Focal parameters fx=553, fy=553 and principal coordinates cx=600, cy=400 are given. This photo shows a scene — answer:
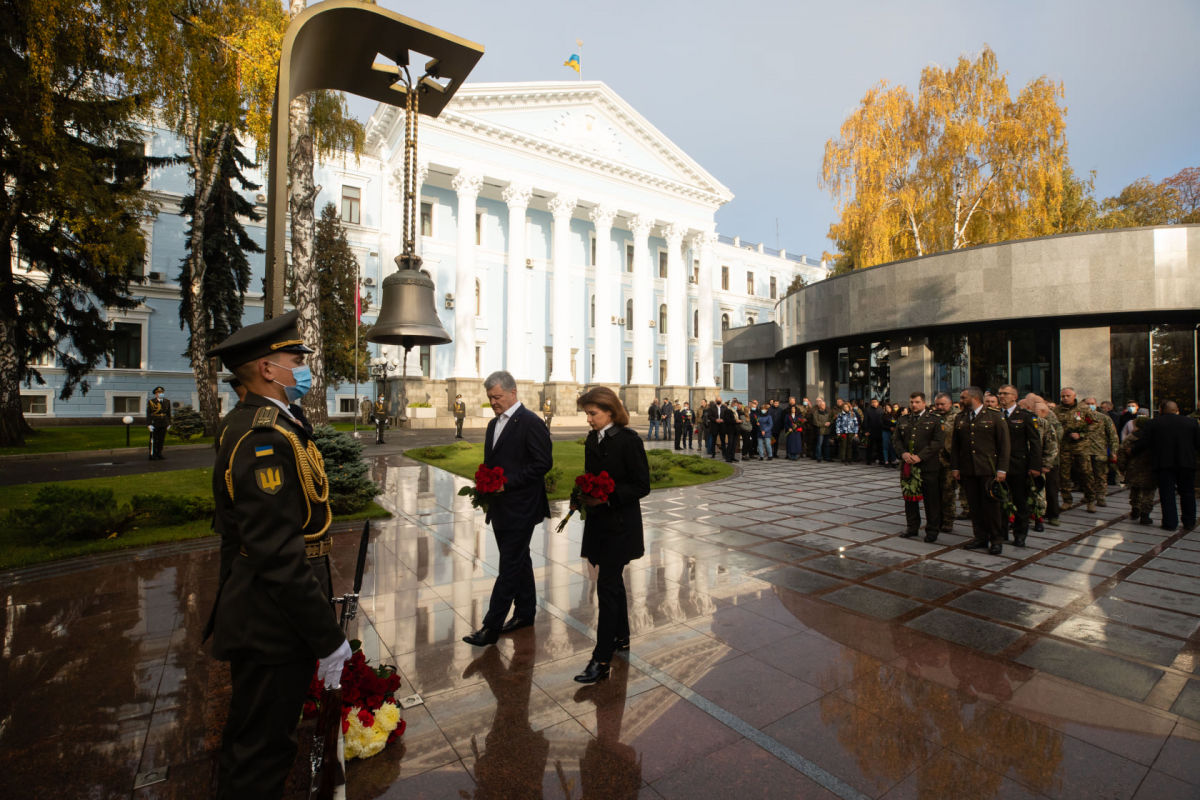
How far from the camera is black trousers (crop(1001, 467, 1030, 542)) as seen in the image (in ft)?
24.5

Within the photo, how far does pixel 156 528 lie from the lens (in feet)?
26.1

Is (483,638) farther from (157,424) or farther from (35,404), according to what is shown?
(35,404)

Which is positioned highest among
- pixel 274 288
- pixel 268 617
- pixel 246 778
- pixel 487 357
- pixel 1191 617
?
pixel 487 357

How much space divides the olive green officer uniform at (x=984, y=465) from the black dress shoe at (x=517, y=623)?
6.15m

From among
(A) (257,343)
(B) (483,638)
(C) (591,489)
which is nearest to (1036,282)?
(C) (591,489)

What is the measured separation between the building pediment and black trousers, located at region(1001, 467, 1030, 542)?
35975 mm

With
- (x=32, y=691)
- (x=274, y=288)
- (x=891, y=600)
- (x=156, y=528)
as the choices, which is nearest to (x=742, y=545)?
(x=891, y=600)

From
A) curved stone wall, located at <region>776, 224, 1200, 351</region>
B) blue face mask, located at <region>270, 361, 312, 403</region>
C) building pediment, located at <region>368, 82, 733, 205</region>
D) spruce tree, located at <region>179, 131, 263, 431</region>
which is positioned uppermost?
building pediment, located at <region>368, 82, 733, 205</region>

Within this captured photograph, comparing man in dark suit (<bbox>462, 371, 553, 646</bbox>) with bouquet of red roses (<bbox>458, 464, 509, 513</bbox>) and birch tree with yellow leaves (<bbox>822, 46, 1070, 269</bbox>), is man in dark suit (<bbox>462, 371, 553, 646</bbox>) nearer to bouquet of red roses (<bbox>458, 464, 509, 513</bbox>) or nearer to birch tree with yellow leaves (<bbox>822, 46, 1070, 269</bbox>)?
bouquet of red roses (<bbox>458, 464, 509, 513</bbox>)

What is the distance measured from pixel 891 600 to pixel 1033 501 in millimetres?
4571

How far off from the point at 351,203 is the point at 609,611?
43621 millimetres

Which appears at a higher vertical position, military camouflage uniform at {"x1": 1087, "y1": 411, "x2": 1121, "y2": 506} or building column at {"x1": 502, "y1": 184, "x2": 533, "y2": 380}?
building column at {"x1": 502, "y1": 184, "x2": 533, "y2": 380}

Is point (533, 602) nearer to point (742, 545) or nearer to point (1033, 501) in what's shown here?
point (742, 545)

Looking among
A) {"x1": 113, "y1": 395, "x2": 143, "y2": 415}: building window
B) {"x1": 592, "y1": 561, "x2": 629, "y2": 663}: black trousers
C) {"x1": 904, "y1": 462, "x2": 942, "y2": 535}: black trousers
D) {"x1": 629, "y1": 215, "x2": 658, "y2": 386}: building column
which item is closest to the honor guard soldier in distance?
{"x1": 592, "y1": 561, "x2": 629, "y2": 663}: black trousers
